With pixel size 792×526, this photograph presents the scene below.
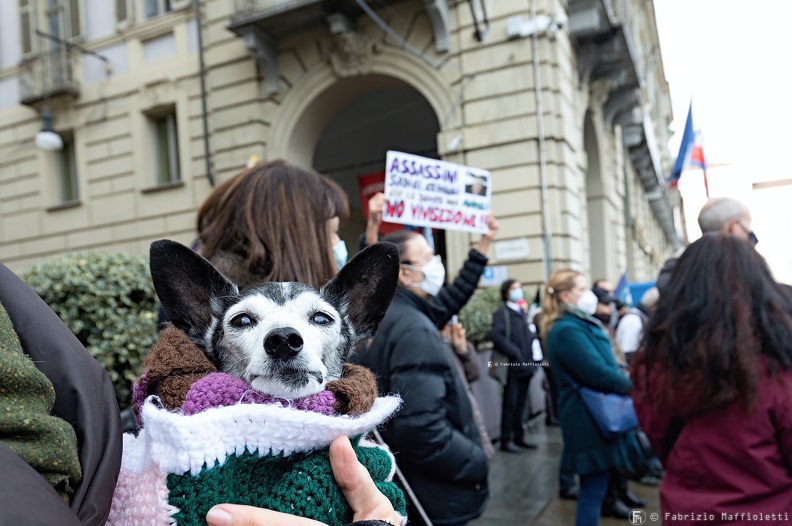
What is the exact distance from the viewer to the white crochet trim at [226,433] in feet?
3.42

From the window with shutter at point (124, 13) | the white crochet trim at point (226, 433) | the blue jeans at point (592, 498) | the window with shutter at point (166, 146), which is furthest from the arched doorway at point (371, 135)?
the white crochet trim at point (226, 433)

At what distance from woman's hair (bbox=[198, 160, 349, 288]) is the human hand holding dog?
2.62 ft

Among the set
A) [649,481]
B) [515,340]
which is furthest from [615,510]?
[515,340]

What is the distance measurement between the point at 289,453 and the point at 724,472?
182cm

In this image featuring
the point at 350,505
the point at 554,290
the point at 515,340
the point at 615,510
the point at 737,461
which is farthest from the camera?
the point at 515,340

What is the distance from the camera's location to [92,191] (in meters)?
14.8

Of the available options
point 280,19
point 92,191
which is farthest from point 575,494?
point 92,191

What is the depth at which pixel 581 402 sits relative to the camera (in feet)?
14.0

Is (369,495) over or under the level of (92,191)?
under

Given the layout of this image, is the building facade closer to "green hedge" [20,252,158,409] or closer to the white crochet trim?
"green hedge" [20,252,158,409]

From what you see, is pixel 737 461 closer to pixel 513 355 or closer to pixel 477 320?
pixel 513 355

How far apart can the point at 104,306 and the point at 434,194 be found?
347 cm

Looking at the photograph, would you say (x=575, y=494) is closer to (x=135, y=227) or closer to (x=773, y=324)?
(x=773, y=324)

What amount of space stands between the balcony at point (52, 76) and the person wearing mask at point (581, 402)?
14.8 m
